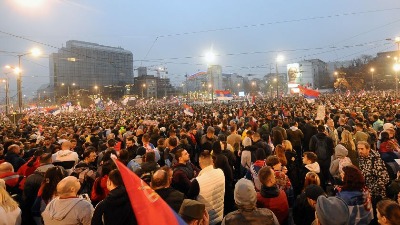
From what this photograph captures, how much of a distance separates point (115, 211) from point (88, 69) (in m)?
126

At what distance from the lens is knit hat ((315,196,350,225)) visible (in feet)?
9.41

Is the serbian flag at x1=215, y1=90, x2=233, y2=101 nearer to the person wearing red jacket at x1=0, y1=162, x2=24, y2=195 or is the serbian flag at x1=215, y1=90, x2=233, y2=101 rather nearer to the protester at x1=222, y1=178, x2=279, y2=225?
the person wearing red jacket at x1=0, y1=162, x2=24, y2=195

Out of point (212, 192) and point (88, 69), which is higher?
point (88, 69)

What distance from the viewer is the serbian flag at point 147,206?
7.11 feet

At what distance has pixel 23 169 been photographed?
6.27 m

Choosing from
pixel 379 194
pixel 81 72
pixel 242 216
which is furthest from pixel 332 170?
pixel 81 72

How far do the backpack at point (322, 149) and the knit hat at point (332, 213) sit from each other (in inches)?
181

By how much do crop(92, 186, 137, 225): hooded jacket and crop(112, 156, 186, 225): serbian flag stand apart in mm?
1218

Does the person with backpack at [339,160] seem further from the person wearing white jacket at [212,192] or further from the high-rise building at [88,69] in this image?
the high-rise building at [88,69]

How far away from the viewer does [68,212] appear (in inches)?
139

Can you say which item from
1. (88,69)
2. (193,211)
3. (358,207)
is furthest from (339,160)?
(88,69)

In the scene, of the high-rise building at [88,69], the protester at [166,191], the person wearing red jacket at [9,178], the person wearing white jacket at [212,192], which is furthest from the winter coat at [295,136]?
the high-rise building at [88,69]

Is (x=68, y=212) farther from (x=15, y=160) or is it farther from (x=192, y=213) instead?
(x=15, y=160)

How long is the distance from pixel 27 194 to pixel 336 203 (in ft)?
14.9
